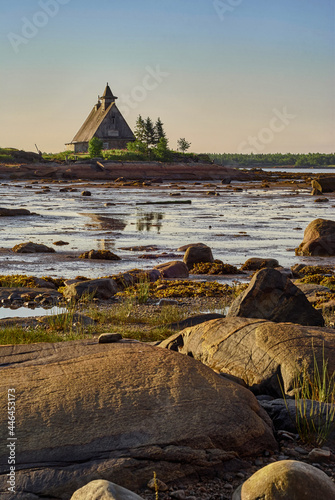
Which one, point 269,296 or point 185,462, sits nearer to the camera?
point 185,462

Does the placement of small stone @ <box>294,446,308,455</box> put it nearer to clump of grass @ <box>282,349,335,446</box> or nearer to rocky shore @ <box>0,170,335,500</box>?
rocky shore @ <box>0,170,335,500</box>

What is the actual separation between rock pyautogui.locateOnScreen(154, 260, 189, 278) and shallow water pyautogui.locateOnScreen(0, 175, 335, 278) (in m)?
1.04

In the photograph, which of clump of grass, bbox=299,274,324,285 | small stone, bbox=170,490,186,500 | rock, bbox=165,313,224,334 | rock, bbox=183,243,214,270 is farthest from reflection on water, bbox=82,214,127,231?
small stone, bbox=170,490,186,500

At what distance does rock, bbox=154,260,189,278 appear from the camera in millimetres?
14344

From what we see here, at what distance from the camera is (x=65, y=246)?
750 inches

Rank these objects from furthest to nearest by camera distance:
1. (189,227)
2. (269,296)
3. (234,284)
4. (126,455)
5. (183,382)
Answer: (189,227), (234,284), (269,296), (183,382), (126,455)

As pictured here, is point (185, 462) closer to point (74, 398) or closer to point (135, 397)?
point (135, 397)

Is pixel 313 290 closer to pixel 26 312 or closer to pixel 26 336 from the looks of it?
pixel 26 312

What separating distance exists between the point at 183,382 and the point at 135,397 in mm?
462

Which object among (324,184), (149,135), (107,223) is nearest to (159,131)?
(149,135)

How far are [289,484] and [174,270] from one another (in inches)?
421

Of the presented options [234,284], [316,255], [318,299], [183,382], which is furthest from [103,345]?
[316,255]

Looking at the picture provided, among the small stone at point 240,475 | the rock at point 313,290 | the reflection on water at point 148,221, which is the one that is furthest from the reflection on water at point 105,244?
the small stone at point 240,475

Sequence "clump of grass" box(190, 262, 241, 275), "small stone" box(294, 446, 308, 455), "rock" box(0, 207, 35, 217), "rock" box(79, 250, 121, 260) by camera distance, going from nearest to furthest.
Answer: "small stone" box(294, 446, 308, 455) < "clump of grass" box(190, 262, 241, 275) < "rock" box(79, 250, 121, 260) < "rock" box(0, 207, 35, 217)
